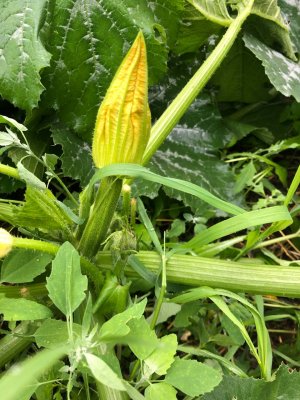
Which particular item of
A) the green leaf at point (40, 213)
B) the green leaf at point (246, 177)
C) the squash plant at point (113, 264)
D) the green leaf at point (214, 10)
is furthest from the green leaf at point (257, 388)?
the green leaf at point (214, 10)

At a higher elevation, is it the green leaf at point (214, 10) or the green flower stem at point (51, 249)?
the green leaf at point (214, 10)

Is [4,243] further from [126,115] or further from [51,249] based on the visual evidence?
[126,115]

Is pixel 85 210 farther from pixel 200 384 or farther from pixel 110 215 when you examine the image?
pixel 200 384

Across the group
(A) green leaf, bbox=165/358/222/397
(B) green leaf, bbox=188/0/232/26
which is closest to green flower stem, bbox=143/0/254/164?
(B) green leaf, bbox=188/0/232/26

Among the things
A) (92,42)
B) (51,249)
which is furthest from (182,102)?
(51,249)

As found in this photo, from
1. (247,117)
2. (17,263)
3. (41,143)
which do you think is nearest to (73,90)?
(41,143)

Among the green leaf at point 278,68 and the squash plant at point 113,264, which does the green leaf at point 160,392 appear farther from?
the green leaf at point 278,68

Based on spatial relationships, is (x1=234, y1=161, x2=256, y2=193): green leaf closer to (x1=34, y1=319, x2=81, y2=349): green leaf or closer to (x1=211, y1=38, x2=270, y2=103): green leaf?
(x1=211, y1=38, x2=270, y2=103): green leaf

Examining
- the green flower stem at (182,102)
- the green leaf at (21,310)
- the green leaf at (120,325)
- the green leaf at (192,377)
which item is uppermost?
the green flower stem at (182,102)
